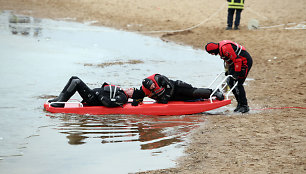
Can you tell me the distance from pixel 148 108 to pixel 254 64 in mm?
7214

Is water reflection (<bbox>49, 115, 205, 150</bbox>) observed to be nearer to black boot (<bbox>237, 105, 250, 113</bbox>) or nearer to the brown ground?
the brown ground

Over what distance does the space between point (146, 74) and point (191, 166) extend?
7.18 m

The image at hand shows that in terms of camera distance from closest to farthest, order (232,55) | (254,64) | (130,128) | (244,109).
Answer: (130,128)
(232,55)
(244,109)
(254,64)

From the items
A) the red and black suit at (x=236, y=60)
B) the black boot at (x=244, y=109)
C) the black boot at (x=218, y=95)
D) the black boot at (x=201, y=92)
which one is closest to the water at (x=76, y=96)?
the black boot at (x=201, y=92)

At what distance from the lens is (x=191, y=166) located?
5582 mm

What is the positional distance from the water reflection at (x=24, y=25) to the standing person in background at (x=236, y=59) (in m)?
10.8

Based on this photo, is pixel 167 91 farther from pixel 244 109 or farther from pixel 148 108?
pixel 244 109

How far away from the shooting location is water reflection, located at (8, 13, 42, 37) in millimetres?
17172

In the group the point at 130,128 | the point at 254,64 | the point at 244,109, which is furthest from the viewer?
the point at 254,64

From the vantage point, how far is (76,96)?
10.0 metres

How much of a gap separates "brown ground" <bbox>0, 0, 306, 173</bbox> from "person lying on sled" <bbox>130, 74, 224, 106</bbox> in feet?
2.53

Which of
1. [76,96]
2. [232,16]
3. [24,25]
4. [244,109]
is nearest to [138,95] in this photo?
[76,96]

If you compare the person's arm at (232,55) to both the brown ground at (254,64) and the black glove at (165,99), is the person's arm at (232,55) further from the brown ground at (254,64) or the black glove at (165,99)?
the black glove at (165,99)

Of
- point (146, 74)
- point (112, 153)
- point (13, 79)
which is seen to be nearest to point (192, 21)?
point (146, 74)
